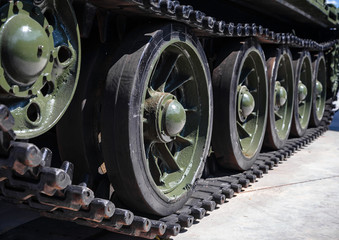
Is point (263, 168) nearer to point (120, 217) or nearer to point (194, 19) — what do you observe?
point (194, 19)

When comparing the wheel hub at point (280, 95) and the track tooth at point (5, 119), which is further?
the wheel hub at point (280, 95)

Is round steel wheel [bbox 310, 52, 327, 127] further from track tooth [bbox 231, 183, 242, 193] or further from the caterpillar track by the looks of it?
the caterpillar track

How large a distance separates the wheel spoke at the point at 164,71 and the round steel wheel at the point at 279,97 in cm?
185

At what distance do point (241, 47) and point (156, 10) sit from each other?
1.55 meters

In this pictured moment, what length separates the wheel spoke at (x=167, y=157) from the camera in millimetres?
3160

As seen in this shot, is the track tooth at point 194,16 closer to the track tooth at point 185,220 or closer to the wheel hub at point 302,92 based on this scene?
the track tooth at point 185,220

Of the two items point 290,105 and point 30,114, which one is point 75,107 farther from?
point 290,105

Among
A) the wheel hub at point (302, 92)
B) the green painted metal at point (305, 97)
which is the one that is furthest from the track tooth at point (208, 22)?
the green painted metal at point (305, 97)

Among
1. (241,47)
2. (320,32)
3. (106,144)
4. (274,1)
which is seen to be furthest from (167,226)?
(320,32)

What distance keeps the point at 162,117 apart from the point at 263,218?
113 cm

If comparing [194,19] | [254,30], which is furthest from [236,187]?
[194,19]

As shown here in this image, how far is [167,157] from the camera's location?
3199 mm

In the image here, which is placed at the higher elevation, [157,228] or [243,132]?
[243,132]

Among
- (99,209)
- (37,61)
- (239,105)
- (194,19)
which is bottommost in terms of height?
(99,209)
